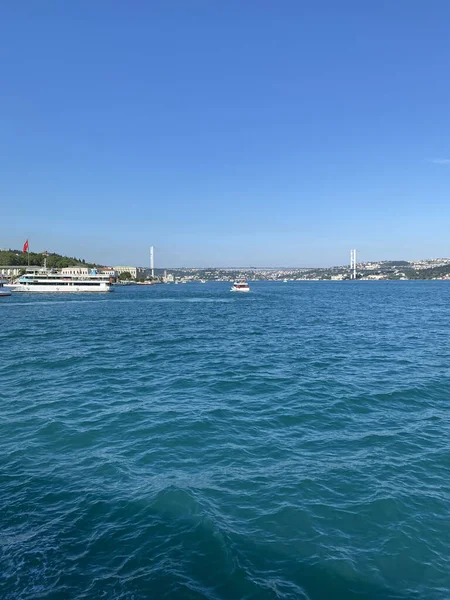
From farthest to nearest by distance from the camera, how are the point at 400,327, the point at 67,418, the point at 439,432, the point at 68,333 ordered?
the point at 400,327
the point at 68,333
the point at 67,418
the point at 439,432

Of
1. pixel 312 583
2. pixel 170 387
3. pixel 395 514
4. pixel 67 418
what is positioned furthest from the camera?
pixel 170 387

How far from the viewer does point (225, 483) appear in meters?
8.07

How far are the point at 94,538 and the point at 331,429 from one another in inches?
264

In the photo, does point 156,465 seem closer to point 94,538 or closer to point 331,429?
point 94,538

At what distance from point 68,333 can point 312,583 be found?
2954 cm

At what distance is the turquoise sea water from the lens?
220 inches

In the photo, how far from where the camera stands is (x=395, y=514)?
7.05 meters

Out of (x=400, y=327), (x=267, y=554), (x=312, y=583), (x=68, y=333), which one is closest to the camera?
(x=312, y=583)

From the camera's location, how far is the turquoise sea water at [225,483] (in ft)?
18.4

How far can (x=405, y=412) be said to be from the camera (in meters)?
12.4

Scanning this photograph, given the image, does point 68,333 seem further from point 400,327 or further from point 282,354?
point 400,327

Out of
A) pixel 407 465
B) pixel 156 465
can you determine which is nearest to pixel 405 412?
pixel 407 465

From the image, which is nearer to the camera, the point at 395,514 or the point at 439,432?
the point at 395,514

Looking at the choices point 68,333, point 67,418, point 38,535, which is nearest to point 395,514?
point 38,535
